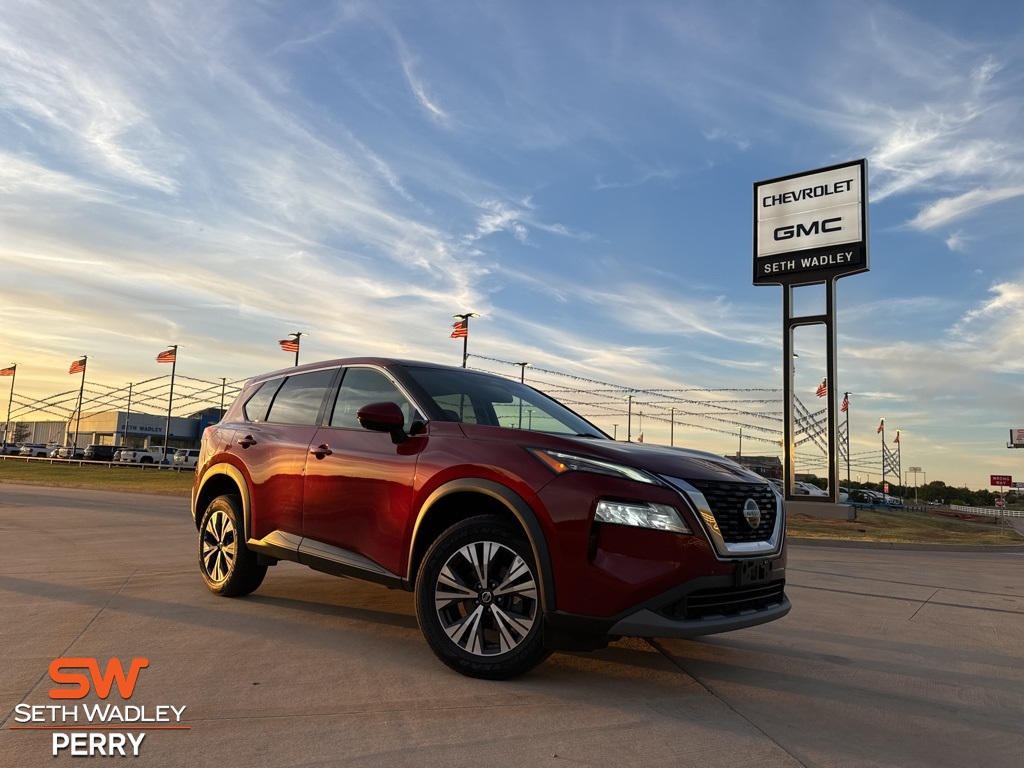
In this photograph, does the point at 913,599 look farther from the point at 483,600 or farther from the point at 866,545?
the point at 866,545

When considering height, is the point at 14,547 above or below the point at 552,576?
below

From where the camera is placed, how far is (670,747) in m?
3.11

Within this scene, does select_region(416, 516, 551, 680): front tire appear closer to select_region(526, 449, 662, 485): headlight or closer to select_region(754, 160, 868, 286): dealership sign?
select_region(526, 449, 662, 485): headlight

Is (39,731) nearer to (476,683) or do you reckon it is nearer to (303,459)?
(476,683)

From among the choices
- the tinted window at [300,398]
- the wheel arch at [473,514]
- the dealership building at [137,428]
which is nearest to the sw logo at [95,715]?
the wheel arch at [473,514]

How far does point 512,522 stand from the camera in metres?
4.05

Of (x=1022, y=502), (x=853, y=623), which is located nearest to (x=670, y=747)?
(x=853, y=623)

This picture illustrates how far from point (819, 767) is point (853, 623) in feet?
11.8

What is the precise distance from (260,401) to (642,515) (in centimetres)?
386

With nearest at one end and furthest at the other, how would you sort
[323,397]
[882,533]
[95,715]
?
[95,715] < [323,397] < [882,533]

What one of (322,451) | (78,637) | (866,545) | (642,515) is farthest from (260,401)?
(866,545)

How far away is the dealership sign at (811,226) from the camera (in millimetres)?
26703

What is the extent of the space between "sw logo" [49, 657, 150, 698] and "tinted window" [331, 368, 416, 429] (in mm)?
1916

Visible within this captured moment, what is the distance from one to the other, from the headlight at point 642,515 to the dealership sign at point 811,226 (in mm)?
25754
